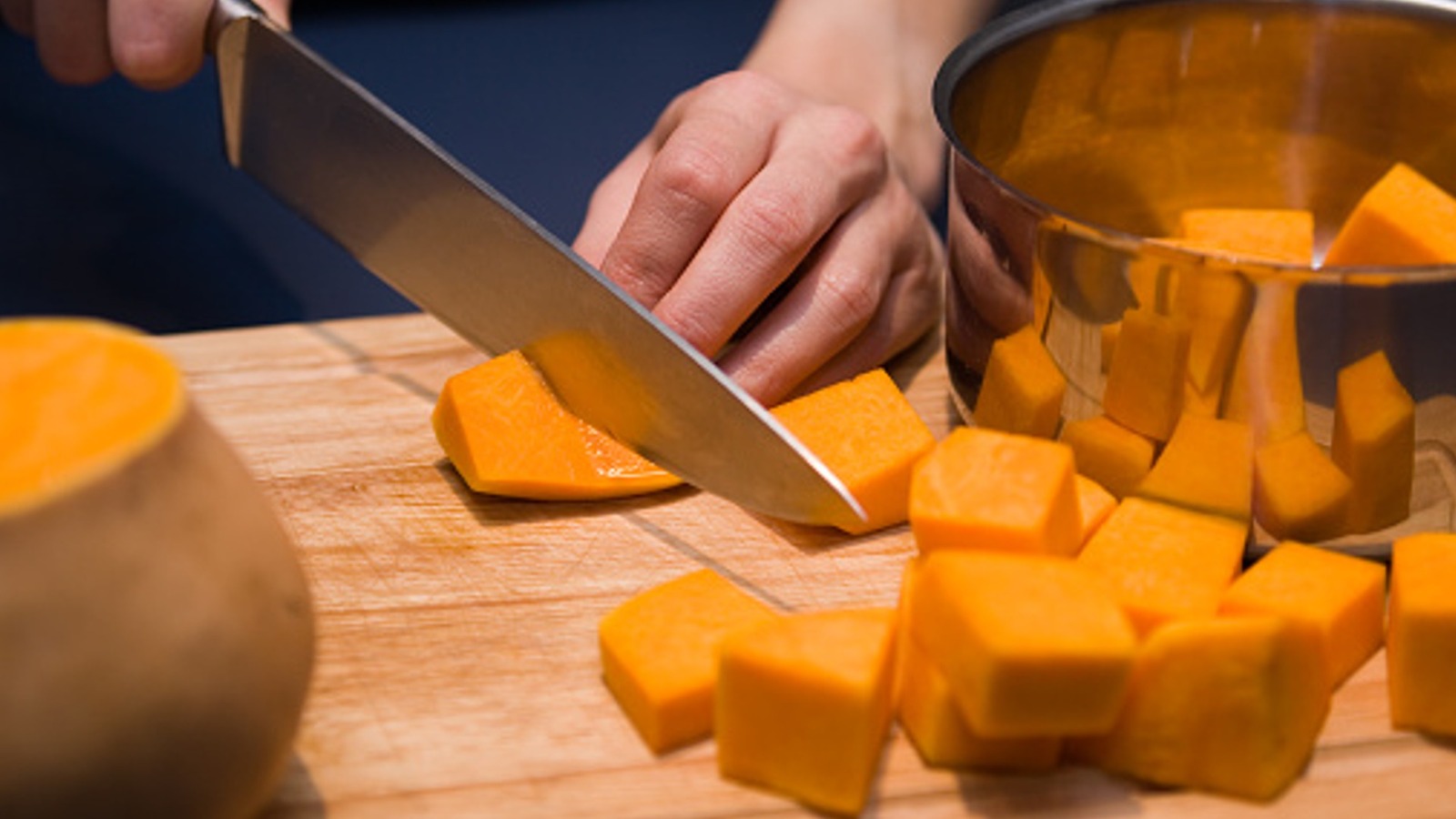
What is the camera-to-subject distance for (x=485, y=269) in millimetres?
1407

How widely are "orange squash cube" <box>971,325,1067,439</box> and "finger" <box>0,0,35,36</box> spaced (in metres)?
1.16

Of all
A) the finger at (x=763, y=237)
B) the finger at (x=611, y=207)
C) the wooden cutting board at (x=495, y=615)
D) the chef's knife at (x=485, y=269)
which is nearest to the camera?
the wooden cutting board at (x=495, y=615)

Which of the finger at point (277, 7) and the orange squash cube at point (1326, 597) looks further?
the finger at point (277, 7)

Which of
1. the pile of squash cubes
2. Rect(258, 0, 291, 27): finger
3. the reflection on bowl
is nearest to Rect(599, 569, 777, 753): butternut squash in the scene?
the pile of squash cubes

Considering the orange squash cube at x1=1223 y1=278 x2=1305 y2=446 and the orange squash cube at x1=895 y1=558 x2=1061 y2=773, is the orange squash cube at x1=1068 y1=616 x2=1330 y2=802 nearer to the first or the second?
the orange squash cube at x1=895 y1=558 x2=1061 y2=773

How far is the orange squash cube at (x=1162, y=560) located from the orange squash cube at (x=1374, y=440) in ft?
0.31

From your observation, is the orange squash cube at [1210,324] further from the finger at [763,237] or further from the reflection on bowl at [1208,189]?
the finger at [763,237]

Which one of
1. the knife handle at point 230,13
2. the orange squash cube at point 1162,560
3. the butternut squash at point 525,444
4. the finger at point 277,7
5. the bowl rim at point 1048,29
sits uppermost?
the bowl rim at point 1048,29

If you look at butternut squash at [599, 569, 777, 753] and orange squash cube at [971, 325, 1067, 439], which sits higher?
orange squash cube at [971, 325, 1067, 439]

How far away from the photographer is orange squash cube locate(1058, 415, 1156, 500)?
4.18 ft

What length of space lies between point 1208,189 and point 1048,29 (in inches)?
11.5

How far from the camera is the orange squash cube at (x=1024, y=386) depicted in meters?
1.32

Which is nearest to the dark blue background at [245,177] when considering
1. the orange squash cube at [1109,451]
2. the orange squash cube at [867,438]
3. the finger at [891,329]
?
the finger at [891,329]

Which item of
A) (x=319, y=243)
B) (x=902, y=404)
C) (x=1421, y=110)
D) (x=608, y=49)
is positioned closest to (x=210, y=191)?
(x=319, y=243)
